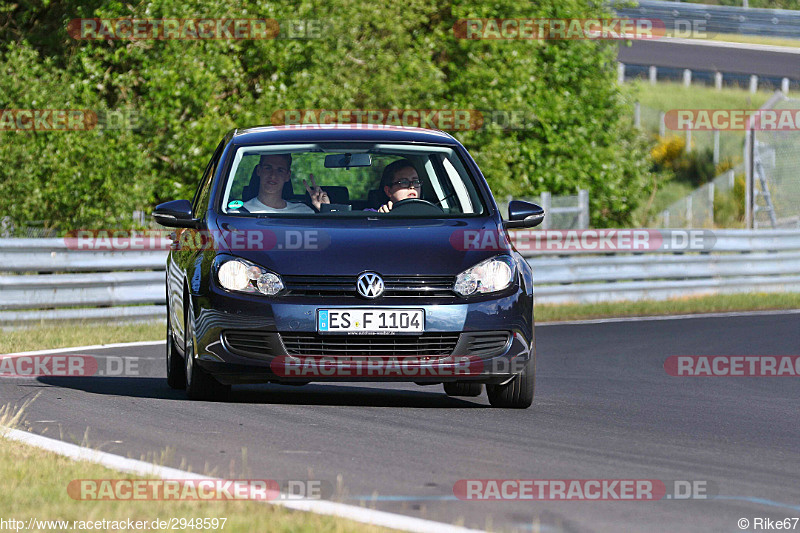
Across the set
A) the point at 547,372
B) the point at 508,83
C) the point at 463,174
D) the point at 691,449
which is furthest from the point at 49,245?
the point at 508,83

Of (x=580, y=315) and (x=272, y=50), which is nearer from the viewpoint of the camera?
(x=580, y=315)

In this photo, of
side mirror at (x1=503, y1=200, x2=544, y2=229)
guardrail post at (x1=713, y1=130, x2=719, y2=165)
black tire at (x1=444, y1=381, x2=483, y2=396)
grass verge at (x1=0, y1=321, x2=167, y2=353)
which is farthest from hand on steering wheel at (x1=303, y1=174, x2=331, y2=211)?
guardrail post at (x1=713, y1=130, x2=719, y2=165)

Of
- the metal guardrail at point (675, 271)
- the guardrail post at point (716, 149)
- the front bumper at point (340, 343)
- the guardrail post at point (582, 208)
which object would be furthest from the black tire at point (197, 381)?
the guardrail post at point (716, 149)

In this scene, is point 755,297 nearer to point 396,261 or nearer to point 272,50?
point 272,50

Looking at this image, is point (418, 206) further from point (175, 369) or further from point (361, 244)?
point (175, 369)

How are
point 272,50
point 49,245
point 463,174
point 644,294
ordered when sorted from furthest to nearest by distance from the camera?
point 272,50 < point 644,294 < point 49,245 < point 463,174

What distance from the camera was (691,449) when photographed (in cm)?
714

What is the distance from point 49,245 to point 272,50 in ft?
29.5

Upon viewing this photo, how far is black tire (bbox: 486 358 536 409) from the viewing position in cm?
845

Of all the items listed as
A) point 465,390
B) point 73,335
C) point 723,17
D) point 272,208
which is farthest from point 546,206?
point 723,17

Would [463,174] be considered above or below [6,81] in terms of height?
above

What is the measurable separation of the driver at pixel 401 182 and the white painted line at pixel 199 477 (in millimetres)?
2949

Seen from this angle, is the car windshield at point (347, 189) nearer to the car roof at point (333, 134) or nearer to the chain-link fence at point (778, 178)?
the car roof at point (333, 134)

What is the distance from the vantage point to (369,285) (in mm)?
7832
